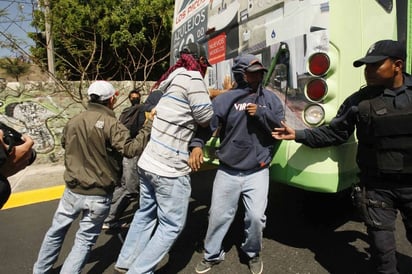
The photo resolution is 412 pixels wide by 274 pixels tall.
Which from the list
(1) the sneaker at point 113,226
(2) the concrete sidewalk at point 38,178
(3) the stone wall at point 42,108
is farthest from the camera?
(3) the stone wall at point 42,108

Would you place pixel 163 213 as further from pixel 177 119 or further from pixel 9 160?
pixel 9 160

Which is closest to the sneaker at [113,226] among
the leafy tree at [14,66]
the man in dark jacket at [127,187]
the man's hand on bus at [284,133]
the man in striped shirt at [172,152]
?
the man in dark jacket at [127,187]

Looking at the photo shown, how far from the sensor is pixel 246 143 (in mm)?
2424

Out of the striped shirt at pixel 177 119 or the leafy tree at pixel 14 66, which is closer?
the striped shirt at pixel 177 119

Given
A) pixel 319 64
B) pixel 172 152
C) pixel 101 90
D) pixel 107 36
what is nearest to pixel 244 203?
pixel 172 152

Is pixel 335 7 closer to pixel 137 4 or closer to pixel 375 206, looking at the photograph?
pixel 375 206

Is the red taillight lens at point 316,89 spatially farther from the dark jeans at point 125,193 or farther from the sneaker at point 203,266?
the dark jeans at point 125,193

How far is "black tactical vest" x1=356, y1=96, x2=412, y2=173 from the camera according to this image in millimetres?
1925

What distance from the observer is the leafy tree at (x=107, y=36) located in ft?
23.7

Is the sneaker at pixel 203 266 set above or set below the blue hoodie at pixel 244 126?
below

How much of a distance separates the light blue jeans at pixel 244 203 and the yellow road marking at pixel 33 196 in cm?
324

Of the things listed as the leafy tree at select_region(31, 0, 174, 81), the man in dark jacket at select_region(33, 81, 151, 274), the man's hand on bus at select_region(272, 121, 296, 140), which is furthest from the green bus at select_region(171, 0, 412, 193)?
the leafy tree at select_region(31, 0, 174, 81)

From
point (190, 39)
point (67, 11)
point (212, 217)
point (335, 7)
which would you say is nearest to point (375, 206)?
point (212, 217)

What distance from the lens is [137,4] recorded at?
805 centimetres
